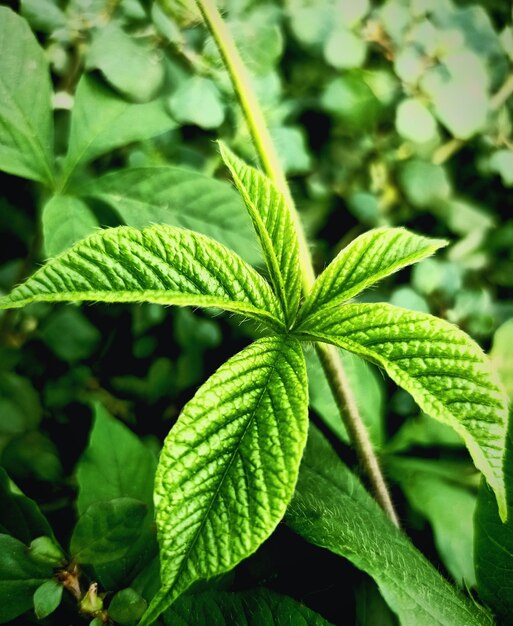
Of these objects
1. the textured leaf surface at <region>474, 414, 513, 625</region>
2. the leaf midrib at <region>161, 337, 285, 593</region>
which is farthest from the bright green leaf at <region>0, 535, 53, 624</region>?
the textured leaf surface at <region>474, 414, 513, 625</region>

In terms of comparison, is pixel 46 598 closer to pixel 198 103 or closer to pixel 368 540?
pixel 368 540

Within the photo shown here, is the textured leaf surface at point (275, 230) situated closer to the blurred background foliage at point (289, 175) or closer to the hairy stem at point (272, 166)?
the hairy stem at point (272, 166)

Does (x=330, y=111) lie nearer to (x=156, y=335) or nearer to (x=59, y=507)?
(x=156, y=335)

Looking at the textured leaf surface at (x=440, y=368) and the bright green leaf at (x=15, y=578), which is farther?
the bright green leaf at (x=15, y=578)

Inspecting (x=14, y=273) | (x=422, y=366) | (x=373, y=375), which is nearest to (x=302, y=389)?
(x=422, y=366)

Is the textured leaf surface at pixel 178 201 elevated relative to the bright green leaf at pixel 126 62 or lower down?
lower down

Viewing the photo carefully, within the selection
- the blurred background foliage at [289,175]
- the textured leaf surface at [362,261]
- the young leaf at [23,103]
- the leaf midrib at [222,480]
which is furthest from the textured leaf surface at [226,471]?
the young leaf at [23,103]

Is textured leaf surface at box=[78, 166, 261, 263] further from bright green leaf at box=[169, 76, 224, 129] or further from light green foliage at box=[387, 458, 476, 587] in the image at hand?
light green foliage at box=[387, 458, 476, 587]

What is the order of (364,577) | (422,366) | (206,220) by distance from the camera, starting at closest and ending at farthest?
1. (422,366)
2. (364,577)
3. (206,220)
